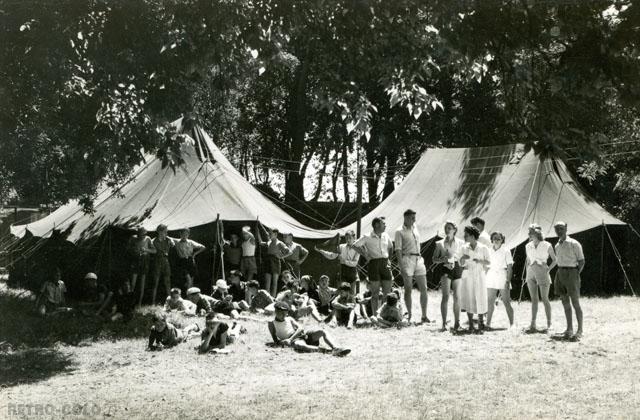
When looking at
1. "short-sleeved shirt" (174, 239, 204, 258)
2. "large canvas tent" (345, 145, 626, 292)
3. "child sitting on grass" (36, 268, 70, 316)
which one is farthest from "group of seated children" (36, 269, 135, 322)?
"large canvas tent" (345, 145, 626, 292)

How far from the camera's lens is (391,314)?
33.0 feet

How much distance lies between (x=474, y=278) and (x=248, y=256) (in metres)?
5.10

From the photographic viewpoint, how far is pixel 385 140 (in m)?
29.9

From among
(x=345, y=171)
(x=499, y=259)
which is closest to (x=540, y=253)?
(x=499, y=259)

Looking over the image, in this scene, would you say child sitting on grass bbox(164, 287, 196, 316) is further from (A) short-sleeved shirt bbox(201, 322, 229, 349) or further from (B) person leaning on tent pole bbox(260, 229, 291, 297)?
(A) short-sleeved shirt bbox(201, 322, 229, 349)

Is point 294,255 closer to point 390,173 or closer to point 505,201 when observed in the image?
point 505,201

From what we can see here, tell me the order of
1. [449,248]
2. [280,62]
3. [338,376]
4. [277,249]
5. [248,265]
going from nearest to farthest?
[280,62] < [338,376] < [449,248] < [277,249] < [248,265]

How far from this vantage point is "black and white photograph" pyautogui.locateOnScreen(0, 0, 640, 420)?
17.6 ft

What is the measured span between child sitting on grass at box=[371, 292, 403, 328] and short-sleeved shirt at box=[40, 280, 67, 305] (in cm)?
512

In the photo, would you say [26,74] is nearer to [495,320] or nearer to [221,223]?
[221,223]

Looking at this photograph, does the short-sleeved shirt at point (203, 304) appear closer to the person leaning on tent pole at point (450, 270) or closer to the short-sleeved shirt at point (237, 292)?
the short-sleeved shirt at point (237, 292)

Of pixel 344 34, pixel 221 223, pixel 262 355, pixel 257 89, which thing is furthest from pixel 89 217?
pixel 257 89

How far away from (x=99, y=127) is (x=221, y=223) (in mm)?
4573

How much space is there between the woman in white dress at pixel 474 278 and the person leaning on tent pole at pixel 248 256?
16.0ft
